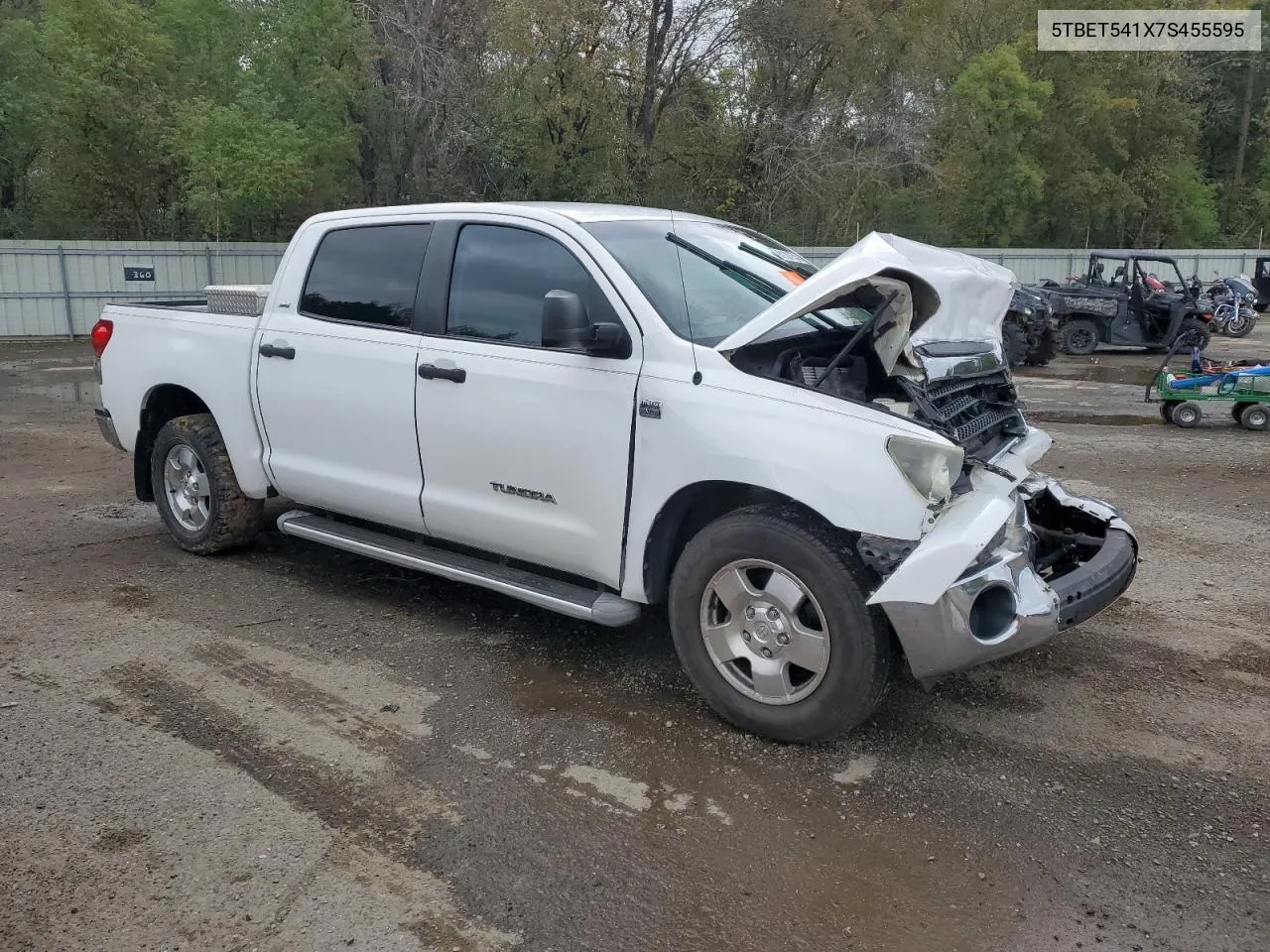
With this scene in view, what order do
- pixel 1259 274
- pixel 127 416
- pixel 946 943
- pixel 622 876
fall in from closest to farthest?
pixel 946 943, pixel 622 876, pixel 127 416, pixel 1259 274

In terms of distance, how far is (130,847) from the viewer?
336 cm

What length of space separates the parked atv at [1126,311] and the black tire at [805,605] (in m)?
16.1

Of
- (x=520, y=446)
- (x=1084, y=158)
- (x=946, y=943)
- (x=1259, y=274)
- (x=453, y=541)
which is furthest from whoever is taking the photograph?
(x=1084, y=158)

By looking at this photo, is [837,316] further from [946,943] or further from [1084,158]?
[1084,158]

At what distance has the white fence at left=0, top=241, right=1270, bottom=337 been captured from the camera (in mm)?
20328

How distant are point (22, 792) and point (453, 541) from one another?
1976 millimetres

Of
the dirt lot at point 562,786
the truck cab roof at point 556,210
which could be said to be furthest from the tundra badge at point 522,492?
the truck cab roof at point 556,210

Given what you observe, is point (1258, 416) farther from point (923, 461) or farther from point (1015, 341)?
point (923, 461)

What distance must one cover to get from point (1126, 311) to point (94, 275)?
19.0 metres

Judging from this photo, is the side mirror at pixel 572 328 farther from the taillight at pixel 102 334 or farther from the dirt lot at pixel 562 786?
the taillight at pixel 102 334

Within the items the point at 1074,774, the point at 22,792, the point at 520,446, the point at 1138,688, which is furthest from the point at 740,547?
the point at 22,792

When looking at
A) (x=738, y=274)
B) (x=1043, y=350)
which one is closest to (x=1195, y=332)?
(x=1043, y=350)

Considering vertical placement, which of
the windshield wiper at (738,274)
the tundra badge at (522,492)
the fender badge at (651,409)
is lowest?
the tundra badge at (522,492)

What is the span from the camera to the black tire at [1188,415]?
11297 mm
